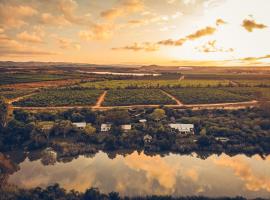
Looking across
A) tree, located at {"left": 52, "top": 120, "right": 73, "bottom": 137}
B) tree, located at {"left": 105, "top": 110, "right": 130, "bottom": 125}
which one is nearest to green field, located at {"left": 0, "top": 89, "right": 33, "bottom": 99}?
tree, located at {"left": 52, "top": 120, "right": 73, "bottom": 137}

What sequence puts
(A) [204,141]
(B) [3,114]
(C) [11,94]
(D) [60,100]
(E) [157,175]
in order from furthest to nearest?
1. (C) [11,94]
2. (D) [60,100]
3. (B) [3,114]
4. (A) [204,141]
5. (E) [157,175]

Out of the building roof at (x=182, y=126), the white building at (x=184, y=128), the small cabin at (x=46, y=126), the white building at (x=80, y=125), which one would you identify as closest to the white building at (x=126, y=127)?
the white building at (x=80, y=125)

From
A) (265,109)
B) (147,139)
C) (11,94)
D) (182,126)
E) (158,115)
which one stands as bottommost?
(147,139)

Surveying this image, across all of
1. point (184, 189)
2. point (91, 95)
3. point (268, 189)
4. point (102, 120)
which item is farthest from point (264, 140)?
point (91, 95)

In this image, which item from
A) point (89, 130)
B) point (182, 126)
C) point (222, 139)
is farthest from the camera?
point (182, 126)

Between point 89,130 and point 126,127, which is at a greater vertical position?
point 89,130

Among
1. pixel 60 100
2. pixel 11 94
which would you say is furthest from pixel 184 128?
pixel 11 94

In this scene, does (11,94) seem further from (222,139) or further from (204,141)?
(222,139)

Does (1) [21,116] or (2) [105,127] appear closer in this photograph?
(2) [105,127]
